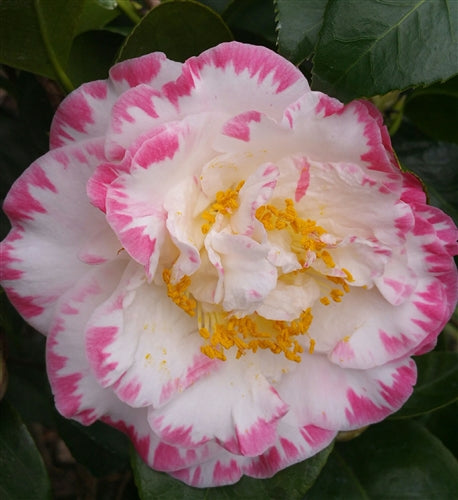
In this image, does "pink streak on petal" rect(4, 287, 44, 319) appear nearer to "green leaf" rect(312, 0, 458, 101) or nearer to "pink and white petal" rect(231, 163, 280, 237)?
"pink and white petal" rect(231, 163, 280, 237)

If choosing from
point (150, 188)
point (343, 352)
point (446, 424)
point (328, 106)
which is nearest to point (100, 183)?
point (150, 188)

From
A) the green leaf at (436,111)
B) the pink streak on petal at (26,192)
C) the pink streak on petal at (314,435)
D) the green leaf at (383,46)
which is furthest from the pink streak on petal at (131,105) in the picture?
the green leaf at (436,111)

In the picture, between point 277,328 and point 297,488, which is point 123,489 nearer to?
point 297,488

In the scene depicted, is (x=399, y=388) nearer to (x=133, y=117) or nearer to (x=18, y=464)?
(x=133, y=117)

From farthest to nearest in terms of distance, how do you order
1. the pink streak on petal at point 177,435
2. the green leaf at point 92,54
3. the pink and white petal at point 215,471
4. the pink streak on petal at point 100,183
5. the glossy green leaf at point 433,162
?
the glossy green leaf at point 433,162 → the green leaf at point 92,54 → the pink and white petal at point 215,471 → the pink streak on petal at point 177,435 → the pink streak on petal at point 100,183

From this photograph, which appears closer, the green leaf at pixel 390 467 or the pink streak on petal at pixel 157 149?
the pink streak on petal at pixel 157 149

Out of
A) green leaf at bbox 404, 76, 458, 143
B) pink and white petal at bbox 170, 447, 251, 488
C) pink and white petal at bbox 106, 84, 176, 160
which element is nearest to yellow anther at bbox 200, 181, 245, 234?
pink and white petal at bbox 106, 84, 176, 160

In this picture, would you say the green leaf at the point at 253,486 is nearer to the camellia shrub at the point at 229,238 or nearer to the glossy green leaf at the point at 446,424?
the camellia shrub at the point at 229,238
